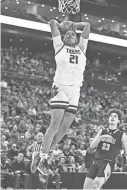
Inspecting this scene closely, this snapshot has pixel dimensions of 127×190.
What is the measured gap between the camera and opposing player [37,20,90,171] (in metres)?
6.13

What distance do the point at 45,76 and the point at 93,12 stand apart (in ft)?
15.5

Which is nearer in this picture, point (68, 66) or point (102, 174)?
point (68, 66)

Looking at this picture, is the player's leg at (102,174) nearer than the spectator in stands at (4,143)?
Yes

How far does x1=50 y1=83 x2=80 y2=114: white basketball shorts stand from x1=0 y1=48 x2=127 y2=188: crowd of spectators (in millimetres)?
2197

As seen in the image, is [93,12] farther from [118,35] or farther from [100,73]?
[100,73]

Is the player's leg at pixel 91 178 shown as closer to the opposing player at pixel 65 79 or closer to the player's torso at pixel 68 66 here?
the opposing player at pixel 65 79

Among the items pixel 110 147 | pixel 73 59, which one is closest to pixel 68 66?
pixel 73 59

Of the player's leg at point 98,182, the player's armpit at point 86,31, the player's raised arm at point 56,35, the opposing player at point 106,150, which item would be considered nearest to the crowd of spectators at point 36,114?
the opposing player at point 106,150

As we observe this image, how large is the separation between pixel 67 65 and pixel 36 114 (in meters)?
9.16

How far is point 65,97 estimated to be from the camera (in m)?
6.20

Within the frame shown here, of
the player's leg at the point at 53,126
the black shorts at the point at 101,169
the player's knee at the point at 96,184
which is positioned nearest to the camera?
the player's leg at the point at 53,126

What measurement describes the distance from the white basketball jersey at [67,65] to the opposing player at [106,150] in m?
1.00

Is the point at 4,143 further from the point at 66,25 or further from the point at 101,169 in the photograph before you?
the point at 66,25

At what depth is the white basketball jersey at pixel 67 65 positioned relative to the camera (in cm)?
619
